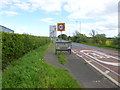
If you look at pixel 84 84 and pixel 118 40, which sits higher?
pixel 118 40

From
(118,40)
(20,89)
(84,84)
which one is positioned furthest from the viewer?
(118,40)

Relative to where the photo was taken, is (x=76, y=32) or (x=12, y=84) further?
(x=76, y=32)

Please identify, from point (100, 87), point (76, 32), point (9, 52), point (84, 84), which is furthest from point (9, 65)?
point (76, 32)

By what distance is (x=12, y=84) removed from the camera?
417 centimetres

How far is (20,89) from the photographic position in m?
3.82

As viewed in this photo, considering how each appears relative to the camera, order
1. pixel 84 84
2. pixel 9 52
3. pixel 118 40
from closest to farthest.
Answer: pixel 84 84 → pixel 9 52 → pixel 118 40

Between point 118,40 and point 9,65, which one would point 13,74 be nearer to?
point 9,65

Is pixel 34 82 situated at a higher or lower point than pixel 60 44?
lower

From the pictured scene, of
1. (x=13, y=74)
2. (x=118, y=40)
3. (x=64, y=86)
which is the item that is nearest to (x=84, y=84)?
(x=64, y=86)

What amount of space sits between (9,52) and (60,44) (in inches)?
311

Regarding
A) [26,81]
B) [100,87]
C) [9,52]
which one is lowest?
[100,87]

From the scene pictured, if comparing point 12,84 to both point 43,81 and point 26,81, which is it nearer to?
point 26,81

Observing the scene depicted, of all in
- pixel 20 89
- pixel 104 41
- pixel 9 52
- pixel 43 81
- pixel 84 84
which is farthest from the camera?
pixel 104 41

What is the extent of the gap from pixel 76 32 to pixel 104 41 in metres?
52.1
